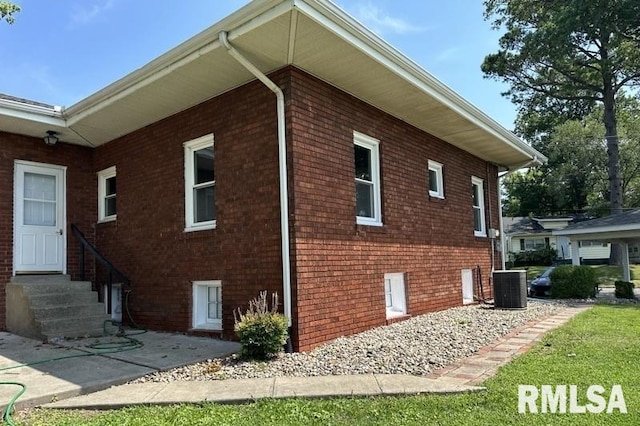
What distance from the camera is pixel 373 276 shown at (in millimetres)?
7879

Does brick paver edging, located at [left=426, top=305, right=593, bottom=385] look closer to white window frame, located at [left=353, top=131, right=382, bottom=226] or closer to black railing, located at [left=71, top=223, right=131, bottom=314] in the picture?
white window frame, located at [left=353, top=131, right=382, bottom=226]

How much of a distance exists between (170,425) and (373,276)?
181 inches

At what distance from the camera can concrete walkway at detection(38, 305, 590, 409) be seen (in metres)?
4.42

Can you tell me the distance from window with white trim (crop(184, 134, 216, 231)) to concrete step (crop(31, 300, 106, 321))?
83.1 inches

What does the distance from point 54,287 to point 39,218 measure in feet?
5.42

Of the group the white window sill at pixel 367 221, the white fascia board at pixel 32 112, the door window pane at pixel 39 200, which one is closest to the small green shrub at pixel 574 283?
the white window sill at pixel 367 221

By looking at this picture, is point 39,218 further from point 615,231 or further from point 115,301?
point 615,231

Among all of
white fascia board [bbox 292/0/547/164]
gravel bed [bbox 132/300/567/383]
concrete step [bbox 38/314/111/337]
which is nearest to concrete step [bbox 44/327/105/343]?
concrete step [bbox 38/314/111/337]

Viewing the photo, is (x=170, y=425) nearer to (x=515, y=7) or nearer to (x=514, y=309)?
(x=514, y=309)

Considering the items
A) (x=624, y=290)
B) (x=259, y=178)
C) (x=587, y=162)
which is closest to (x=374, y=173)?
(x=259, y=178)

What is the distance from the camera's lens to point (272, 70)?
6.76m

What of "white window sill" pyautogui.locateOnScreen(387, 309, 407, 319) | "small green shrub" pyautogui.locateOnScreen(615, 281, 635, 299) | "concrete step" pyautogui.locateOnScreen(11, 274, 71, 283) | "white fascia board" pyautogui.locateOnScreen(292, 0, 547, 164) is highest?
"white fascia board" pyautogui.locateOnScreen(292, 0, 547, 164)

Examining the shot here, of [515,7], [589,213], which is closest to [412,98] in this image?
[515,7]

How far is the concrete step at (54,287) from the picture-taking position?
8071 mm
